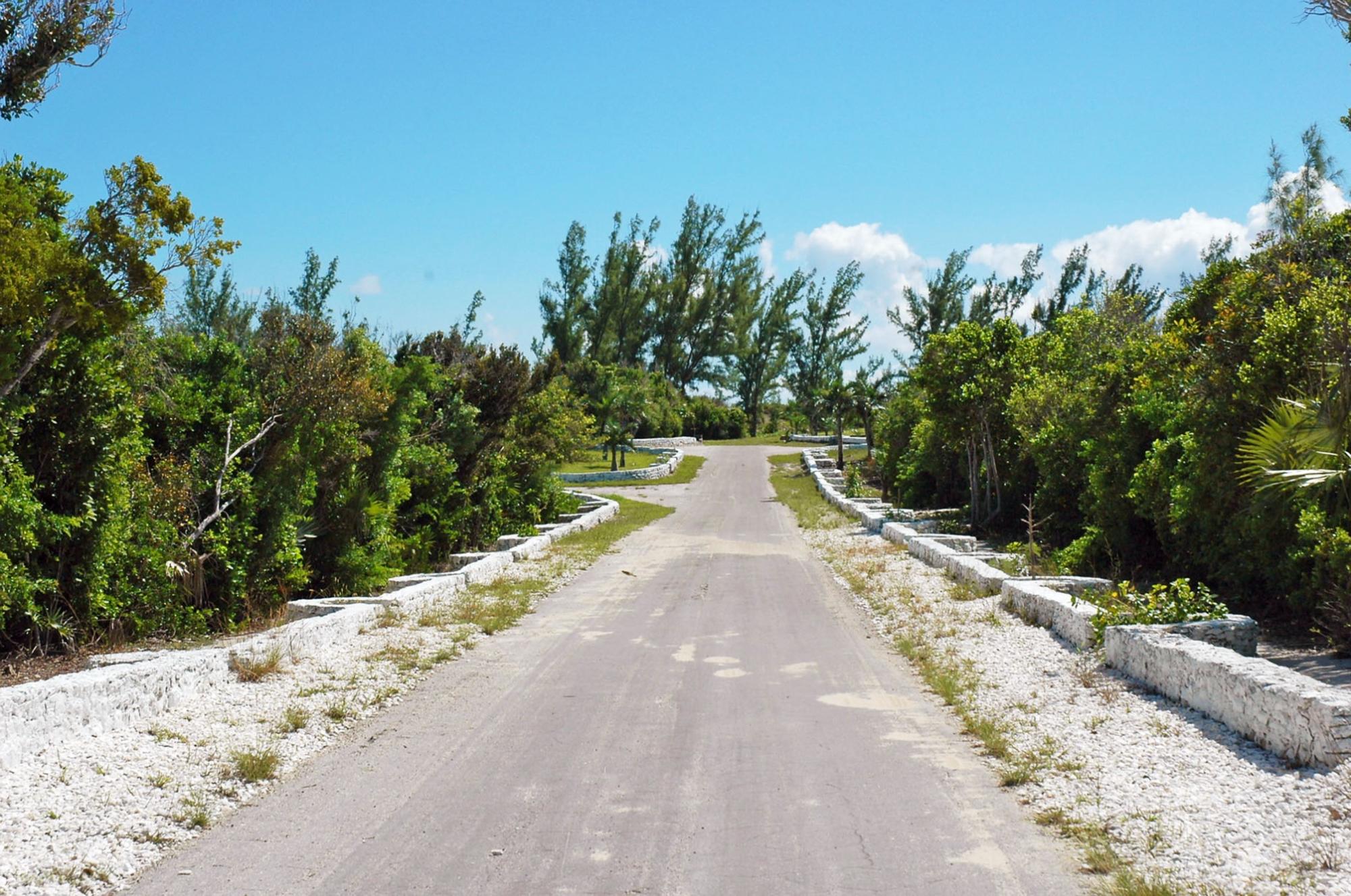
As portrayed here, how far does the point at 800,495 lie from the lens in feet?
134

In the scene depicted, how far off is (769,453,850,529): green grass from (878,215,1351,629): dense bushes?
16.3 ft

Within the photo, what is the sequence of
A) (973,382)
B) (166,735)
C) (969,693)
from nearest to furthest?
(166,735) → (969,693) → (973,382)

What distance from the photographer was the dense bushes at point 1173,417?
11.0 meters

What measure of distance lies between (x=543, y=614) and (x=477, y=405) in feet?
35.0

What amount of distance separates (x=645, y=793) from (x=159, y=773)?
2.94 meters

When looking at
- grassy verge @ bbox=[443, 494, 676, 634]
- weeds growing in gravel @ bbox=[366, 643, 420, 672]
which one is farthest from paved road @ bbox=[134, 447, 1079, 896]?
grassy verge @ bbox=[443, 494, 676, 634]

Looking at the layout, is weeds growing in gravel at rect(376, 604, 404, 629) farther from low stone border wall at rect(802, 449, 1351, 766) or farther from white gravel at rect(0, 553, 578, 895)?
low stone border wall at rect(802, 449, 1351, 766)

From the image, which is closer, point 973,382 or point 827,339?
point 973,382

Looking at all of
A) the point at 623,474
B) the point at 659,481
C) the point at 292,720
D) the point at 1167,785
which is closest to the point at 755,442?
the point at 623,474

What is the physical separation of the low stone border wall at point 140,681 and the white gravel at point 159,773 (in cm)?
12

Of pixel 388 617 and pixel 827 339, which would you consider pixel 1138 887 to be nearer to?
pixel 388 617

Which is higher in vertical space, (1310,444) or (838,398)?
(838,398)

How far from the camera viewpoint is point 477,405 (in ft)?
76.1

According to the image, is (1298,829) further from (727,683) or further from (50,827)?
(50,827)
